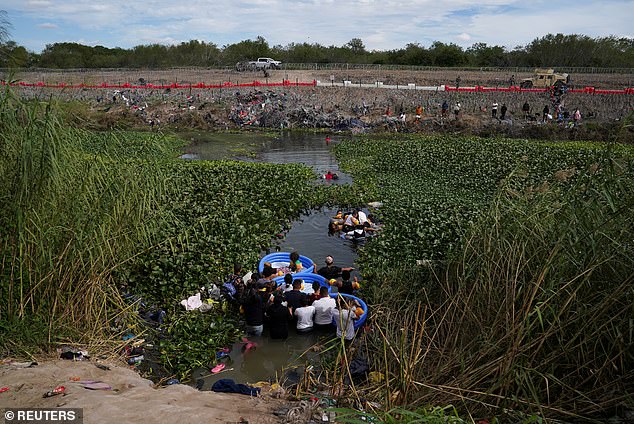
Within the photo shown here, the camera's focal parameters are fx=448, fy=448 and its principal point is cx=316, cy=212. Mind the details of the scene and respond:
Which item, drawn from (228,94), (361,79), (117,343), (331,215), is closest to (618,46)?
(361,79)

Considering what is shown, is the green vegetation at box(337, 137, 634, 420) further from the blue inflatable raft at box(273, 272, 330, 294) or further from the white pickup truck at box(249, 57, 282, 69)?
the white pickup truck at box(249, 57, 282, 69)

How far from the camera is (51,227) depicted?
18.0 ft

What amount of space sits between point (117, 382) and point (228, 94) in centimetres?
3568

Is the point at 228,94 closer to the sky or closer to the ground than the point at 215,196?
closer to the sky

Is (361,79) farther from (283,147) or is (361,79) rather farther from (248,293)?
(248,293)

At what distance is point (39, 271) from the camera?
557cm

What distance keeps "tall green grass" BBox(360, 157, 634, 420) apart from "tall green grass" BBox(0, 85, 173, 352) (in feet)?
12.7

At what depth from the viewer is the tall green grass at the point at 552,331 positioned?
14.5 ft

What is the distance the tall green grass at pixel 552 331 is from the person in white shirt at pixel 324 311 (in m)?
1.93

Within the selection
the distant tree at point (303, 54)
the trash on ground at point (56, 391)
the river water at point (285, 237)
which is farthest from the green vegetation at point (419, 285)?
the distant tree at point (303, 54)

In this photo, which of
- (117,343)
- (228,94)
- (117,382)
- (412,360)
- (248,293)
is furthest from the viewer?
(228,94)

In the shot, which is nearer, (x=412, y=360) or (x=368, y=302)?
(x=412, y=360)

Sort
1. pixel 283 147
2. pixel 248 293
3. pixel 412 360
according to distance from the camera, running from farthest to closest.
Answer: pixel 283 147
pixel 248 293
pixel 412 360

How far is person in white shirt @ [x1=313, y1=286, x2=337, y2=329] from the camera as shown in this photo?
24.2 feet
